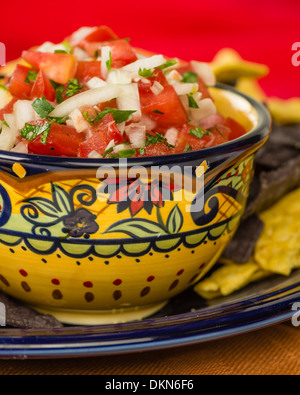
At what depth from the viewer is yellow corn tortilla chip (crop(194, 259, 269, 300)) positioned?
1376 millimetres

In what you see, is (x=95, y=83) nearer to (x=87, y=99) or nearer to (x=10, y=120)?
(x=87, y=99)

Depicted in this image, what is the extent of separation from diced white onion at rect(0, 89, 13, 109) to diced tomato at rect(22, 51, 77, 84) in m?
0.11

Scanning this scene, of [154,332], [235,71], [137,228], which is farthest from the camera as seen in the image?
[235,71]

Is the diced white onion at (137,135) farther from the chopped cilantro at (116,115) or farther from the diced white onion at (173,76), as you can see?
the diced white onion at (173,76)

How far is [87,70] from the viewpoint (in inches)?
52.9

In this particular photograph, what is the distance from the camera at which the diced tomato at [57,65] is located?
1312mm

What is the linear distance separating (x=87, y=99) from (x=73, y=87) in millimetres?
114

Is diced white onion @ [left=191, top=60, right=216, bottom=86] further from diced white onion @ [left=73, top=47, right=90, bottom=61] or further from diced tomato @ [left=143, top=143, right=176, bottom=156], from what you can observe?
diced tomato @ [left=143, top=143, right=176, bottom=156]

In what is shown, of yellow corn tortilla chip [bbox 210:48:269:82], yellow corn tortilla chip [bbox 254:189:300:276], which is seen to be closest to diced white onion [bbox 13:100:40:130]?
yellow corn tortilla chip [bbox 254:189:300:276]

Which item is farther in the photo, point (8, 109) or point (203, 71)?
point (203, 71)

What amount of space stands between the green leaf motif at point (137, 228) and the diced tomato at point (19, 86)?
46 cm

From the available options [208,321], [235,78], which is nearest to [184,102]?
[208,321]

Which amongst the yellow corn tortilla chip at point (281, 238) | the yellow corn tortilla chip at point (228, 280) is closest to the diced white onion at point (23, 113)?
the yellow corn tortilla chip at point (228, 280)

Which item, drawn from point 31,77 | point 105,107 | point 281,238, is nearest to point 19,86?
point 31,77
